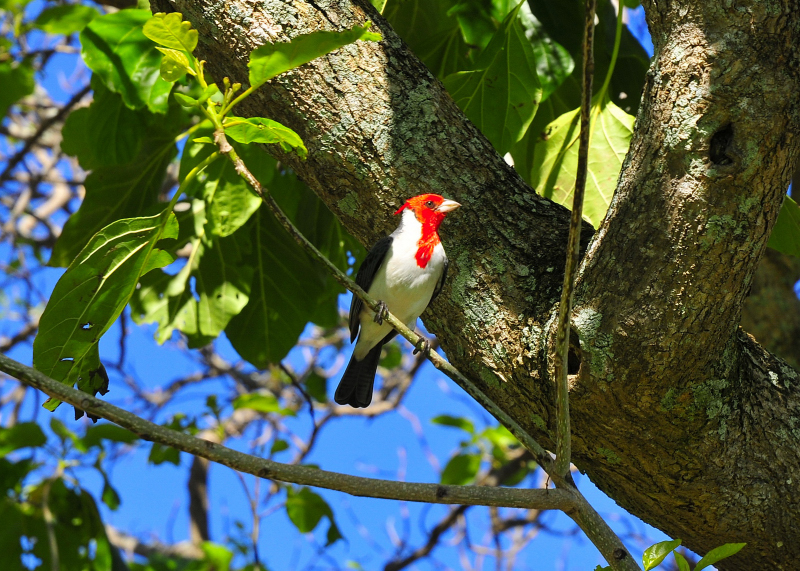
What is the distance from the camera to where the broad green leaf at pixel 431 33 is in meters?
3.39

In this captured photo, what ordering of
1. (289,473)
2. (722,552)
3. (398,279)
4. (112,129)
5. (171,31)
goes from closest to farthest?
1. (289,473)
2. (722,552)
3. (171,31)
4. (398,279)
5. (112,129)

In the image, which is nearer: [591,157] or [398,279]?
[591,157]

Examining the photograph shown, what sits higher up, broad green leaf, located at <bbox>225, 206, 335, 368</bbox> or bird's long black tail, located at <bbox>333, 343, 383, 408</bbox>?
broad green leaf, located at <bbox>225, 206, 335, 368</bbox>

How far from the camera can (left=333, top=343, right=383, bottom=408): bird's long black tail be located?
3.42m

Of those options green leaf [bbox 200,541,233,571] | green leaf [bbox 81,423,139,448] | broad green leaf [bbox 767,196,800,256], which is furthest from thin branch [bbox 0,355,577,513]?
green leaf [bbox 200,541,233,571]

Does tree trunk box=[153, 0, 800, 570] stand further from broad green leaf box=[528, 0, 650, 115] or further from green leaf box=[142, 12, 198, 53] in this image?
broad green leaf box=[528, 0, 650, 115]

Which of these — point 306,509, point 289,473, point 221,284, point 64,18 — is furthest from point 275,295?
point 289,473

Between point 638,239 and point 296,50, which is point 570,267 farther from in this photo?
point 296,50

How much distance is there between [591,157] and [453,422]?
2.81 metres

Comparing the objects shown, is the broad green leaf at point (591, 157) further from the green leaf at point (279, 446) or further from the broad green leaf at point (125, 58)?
the green leaf at point (279, 446)

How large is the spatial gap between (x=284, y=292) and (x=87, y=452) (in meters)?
1.66

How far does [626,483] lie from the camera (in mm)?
2131

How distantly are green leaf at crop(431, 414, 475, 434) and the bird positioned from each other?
1.72m

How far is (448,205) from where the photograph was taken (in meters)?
2.28
